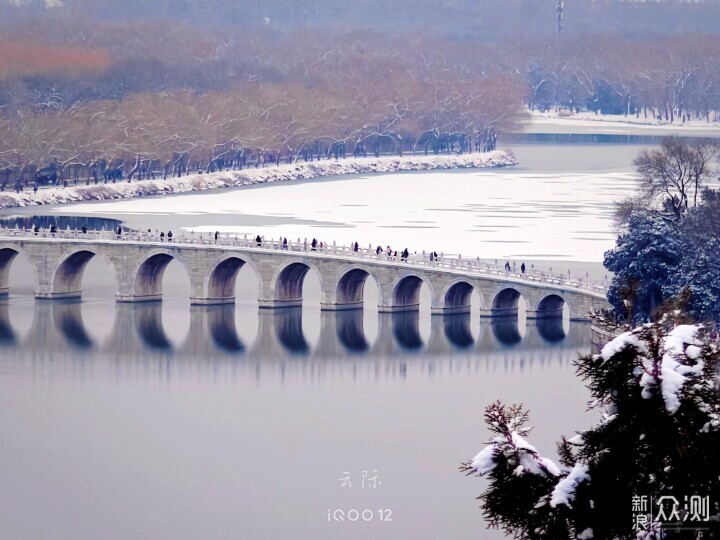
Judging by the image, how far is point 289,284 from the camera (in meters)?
79.1

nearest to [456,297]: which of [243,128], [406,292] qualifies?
[406,292]

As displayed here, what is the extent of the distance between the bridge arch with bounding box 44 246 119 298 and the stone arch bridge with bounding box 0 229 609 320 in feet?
0.13

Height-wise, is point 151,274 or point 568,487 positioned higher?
point 151,274

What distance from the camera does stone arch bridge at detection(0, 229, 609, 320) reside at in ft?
241

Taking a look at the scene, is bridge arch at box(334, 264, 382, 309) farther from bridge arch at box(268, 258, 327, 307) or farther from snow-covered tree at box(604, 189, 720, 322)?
snow-covered tree at box(604, 189, 720, 322)

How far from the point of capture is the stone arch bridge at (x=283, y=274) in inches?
2894

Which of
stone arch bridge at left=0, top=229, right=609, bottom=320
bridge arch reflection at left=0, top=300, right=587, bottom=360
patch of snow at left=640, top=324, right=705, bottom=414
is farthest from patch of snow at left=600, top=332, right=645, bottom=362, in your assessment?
stone arch bridge at left=0, top=229, right=609, bottom=320

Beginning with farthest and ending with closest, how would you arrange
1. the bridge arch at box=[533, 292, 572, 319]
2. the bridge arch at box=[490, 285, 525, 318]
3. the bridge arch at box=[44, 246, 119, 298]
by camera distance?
the bridge arch at box=[44, 246, 119, 298] → the bridge arch at box=[490, 285, 525, 318] → the bridge arch at box=[533, 292, 572, 319]

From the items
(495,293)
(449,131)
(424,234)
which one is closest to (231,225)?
(424,234)

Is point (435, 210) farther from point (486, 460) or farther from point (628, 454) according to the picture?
point (628, 454)

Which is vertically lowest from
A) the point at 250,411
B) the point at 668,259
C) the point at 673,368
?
the point at 673,368

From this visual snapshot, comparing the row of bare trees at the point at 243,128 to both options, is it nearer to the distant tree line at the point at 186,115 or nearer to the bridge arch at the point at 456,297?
the distant tree line at the point at 186,115

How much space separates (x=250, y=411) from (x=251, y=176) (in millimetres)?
90153

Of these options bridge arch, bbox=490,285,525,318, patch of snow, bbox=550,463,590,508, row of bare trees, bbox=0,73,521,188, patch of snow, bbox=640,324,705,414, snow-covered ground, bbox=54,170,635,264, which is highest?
row of bare trees, bbox=0,73,521,188
